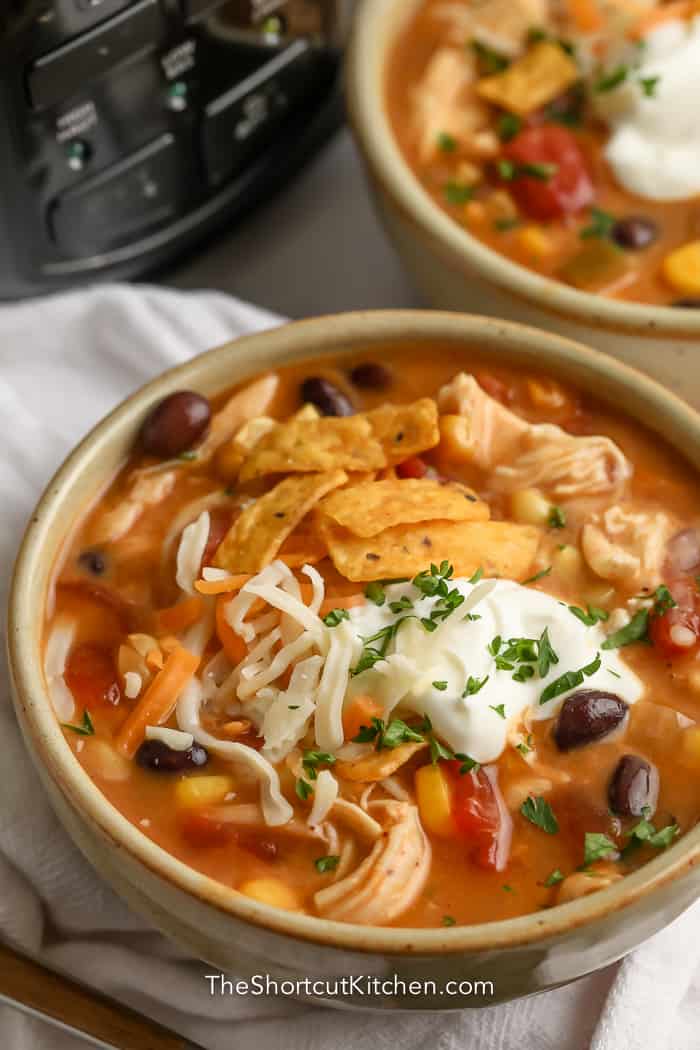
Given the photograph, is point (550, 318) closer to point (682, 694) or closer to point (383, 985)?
point (682, 694)

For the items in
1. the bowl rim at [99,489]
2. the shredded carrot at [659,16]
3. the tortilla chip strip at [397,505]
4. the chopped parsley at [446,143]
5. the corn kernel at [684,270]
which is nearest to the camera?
the bowl rim at [99,489]

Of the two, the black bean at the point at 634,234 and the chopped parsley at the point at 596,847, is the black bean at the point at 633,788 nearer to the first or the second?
the chopped parsley at the point at 596,847

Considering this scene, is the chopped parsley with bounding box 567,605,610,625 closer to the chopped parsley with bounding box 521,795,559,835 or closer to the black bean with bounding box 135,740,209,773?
the chopped parsley with bounding box 521,795,559,835

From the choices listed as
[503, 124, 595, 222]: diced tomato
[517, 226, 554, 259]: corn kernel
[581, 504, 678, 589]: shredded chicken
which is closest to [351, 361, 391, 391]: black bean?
[581, 504, 678, 589]: shredded chicken

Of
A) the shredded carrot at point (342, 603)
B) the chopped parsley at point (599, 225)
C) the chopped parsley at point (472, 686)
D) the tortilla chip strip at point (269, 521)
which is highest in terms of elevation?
the tortilla chip strip at point (269, 521)

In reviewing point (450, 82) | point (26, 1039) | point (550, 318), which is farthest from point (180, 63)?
point (26, 1039)

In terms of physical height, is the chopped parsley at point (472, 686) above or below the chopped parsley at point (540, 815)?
above

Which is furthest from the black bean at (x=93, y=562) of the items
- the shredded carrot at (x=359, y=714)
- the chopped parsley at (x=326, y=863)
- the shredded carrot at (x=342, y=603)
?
the chopped parsley at (x=326, y=863)
